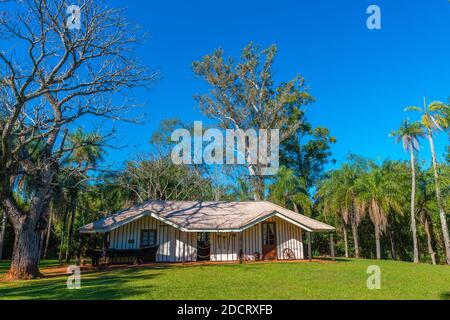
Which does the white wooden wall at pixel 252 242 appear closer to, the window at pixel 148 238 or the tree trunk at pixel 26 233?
the window at pixel 148 238

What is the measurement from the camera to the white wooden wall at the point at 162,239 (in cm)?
2095

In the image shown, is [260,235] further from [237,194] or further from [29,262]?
[237,194]

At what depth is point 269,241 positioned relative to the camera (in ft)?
72.6

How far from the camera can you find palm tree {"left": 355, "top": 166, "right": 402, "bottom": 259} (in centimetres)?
2729

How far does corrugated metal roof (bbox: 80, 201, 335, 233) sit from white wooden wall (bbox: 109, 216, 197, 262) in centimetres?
75

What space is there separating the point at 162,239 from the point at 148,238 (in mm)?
903

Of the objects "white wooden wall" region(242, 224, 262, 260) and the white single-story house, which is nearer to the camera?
the white single-story house

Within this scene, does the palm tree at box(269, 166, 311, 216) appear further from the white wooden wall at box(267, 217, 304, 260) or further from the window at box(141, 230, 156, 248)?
the window at box(141, 230, 156, 248)

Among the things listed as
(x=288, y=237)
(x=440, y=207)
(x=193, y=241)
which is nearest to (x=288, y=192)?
(x=288, y=237)

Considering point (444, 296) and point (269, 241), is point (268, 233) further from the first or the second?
point (444, 296)

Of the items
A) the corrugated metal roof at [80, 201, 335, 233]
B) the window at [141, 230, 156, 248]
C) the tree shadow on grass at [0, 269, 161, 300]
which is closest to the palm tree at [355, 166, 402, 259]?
the corrugated metal roof at [80, 201, 335, 233]

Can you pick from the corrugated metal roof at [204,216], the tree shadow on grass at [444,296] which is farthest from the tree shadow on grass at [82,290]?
the tree shadow on grass at [444,296]

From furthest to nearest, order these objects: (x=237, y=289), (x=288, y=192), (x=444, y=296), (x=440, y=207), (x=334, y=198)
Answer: (x=288, y=192)
(x=334, y=198)
(x=440, y=207)
(x=237, y=289)
(x=444, y=296)
